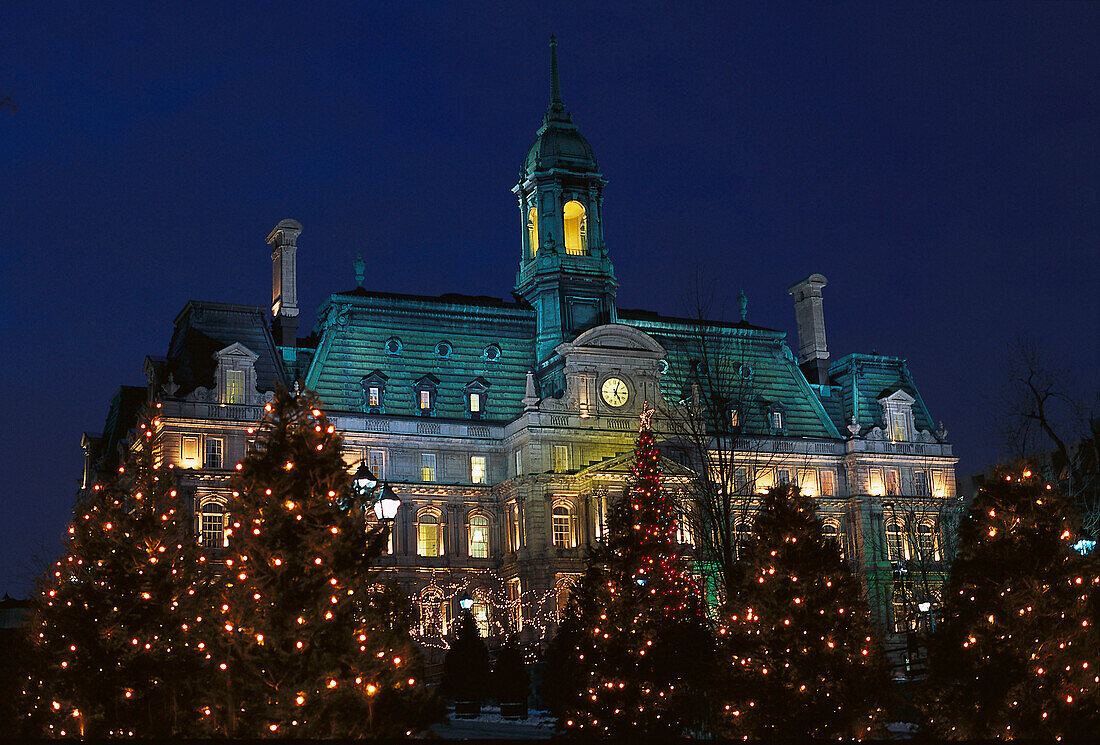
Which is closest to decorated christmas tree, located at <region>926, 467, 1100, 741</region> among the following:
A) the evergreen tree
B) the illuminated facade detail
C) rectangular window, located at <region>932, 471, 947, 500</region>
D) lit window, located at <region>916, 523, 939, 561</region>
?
the evergreen tree

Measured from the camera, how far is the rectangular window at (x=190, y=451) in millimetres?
60875

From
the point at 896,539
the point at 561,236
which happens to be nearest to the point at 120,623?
the point at 561,236

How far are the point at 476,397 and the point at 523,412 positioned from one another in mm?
3039

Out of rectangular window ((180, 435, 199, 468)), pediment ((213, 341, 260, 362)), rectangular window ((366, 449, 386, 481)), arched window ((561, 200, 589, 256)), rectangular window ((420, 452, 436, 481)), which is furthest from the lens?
arched window ((561, 200, 589, 256))

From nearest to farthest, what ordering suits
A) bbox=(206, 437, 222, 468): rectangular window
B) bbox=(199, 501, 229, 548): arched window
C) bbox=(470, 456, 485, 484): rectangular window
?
1. bbox=(199, 501, 229, 548): arched window
2. bbox=(206, 437, 222, 468): rectangular window
3. bbox=(470, 456, 485, 484): rectangular window

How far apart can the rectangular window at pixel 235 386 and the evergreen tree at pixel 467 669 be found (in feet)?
68.6

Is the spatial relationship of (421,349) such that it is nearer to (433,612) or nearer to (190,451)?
(190,451)

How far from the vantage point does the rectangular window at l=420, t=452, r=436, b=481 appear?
6556 centimetres

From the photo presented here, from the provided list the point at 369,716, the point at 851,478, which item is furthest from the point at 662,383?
the point at 369,716

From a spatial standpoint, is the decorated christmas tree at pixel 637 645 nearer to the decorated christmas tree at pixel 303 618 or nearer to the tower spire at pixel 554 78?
the decorated christmas tree at pixel 303 618

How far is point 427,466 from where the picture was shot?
65.8 metres

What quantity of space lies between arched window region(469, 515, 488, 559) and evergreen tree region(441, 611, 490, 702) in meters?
19.7

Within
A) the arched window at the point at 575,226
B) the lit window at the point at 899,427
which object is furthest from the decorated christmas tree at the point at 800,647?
the lit window at the point at 899,427

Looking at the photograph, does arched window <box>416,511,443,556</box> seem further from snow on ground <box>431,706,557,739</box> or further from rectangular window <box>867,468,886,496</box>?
rectangular window <box>867,468,886,496</box>
